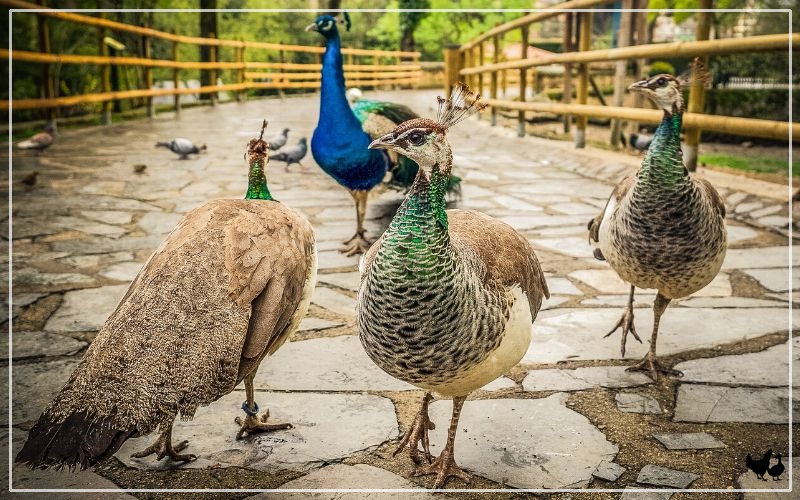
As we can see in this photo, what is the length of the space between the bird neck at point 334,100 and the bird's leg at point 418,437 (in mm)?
2435

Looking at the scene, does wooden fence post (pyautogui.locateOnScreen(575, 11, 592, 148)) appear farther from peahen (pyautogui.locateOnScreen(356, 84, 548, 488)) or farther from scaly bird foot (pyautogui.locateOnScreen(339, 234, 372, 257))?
peahen (pyautogui.locateOnScreen(356, 84, 548, 488))

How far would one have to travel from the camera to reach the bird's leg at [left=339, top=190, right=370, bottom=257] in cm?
429

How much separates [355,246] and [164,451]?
7.56ft

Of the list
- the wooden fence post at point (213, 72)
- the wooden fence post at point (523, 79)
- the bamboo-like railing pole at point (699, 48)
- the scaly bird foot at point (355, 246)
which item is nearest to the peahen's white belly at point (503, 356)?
the scaly bird foot at point (355, 246)

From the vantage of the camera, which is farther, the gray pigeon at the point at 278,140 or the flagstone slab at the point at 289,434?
the gray pigeon at the point at 278,140

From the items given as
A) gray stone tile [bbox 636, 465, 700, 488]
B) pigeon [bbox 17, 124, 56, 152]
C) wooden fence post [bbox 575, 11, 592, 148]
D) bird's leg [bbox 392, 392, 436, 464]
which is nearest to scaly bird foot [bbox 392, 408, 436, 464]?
bird's leg [bbox 392, 392, 436, 464]

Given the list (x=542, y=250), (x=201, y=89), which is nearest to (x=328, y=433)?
(x=542, y=250)

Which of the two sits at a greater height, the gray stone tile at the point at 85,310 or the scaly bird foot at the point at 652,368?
the gray stone tile at the point at 85,310

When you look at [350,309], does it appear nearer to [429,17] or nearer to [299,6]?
[299,6]

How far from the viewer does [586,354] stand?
2938 mm

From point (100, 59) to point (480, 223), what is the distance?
8.62 metres

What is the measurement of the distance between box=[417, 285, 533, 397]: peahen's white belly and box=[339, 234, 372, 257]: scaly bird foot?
87.4 inches

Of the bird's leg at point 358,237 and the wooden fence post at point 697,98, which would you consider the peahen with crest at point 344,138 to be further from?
the wooden fence post at point 697,98

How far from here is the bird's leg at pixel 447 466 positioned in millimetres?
2072
